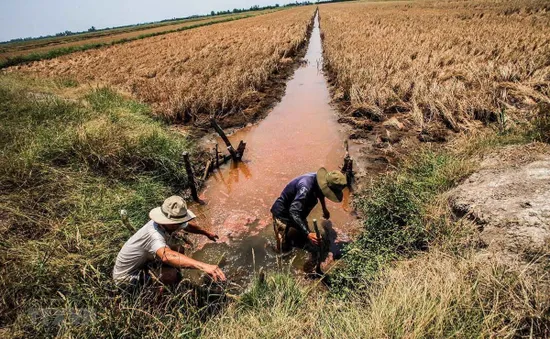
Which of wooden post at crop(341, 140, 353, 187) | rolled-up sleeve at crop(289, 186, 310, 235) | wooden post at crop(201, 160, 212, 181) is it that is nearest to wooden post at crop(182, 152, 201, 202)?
wooden post at crop(201, 160, 212, 181)

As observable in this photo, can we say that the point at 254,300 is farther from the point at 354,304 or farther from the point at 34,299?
the point at 34,299

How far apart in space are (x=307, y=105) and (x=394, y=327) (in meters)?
9.48

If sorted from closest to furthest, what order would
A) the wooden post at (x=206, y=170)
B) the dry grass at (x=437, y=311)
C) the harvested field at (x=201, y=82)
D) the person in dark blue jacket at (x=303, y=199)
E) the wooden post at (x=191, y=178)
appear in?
1. the dry grass at (x=437, y=311)
2. the person in dark blue jacket at (x=303, y=199)
3. the wooden post at (x=191, y=178)
4. the wooden post at (x=206, y=170)
5. the harvested field at (x=201, y=82)

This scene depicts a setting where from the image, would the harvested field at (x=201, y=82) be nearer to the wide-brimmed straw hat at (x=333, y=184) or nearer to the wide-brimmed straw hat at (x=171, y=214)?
the wide-brimmed straw hat at (x=333, y=184)

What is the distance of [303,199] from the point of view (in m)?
3.93

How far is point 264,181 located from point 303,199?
2661 mm

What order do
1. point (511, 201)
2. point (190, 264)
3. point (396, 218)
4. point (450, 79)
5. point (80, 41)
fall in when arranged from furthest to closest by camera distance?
1. point (80, 41)
2. point (450, 79)
3. point (396, 218)
4. point (511, 201)
5. point (190, 264)

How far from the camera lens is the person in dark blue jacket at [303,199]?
12.1 feet

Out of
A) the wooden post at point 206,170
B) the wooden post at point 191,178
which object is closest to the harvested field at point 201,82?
the wooden post at point 206,170

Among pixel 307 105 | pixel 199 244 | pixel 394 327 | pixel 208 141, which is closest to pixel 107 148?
pixel 199 244

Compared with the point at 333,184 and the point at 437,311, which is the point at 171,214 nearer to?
the point at 333,184

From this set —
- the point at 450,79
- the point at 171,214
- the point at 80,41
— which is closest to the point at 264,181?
the point at 171,214

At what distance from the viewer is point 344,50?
14.4 m

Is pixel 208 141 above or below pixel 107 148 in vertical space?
below
